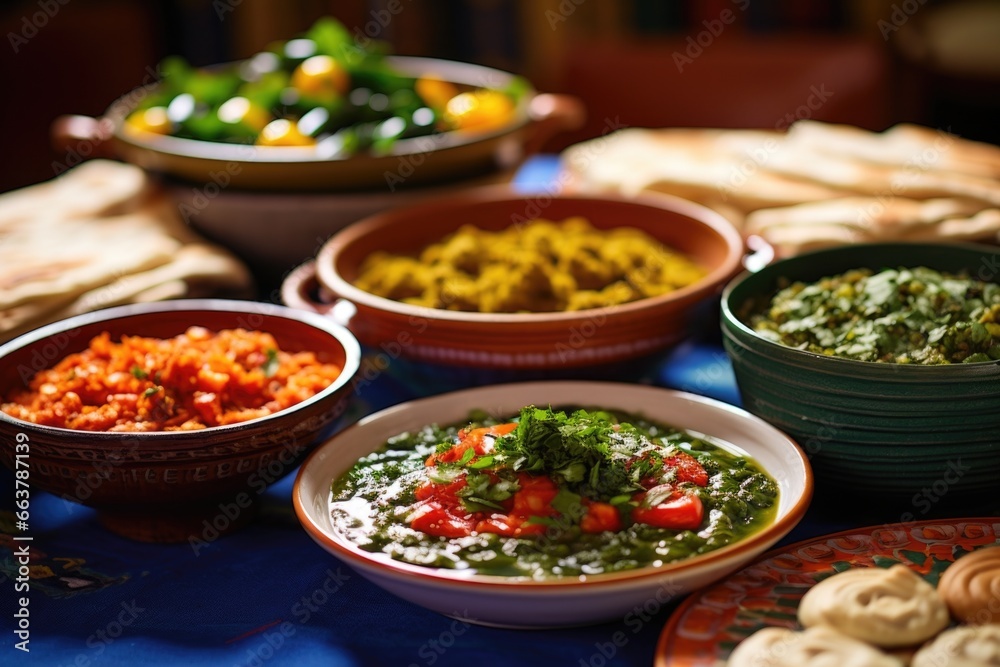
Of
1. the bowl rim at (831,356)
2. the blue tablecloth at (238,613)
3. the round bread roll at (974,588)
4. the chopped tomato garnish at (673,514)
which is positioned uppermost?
the bowl rim at (831,356)

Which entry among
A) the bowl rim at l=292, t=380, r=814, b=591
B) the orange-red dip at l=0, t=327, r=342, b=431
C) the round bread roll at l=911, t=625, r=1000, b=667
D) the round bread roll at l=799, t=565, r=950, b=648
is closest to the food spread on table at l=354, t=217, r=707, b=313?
the orange-red dip at l=0, t=327, r=342, b=431

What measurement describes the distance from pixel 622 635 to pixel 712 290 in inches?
30.2

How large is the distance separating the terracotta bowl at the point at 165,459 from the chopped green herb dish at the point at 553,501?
12 centimetres

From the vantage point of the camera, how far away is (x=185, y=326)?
77.1 inches

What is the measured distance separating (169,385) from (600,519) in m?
0.72

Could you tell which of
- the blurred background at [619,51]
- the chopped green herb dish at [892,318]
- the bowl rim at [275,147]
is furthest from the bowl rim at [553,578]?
the blurred background at [619,51]

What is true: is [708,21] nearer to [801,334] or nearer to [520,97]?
[520,97]

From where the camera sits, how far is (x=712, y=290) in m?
1.92

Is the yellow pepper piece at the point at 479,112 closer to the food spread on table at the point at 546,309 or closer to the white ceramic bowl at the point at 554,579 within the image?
the food spread on table at the point at 546,309

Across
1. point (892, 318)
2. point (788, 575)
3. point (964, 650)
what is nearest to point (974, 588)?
point (964, 650)

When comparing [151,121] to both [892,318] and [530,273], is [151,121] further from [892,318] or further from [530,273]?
[892,318]

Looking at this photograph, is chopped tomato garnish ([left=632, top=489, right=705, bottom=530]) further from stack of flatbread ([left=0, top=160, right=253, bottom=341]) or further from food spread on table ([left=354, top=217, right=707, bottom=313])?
stack of flatbread ([left=0, top=160, right=253, bottom=341])

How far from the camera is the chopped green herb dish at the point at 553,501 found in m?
1.36

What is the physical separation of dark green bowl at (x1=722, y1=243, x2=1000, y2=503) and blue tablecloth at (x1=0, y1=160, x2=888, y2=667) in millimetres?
128
